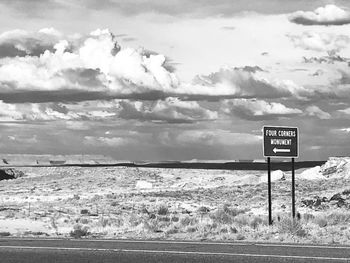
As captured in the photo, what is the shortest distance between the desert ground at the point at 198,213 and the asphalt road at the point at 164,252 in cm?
315

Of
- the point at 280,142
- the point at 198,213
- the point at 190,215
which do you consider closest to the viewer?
the point at 280,142

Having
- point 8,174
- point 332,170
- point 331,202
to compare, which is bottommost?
point 331,202

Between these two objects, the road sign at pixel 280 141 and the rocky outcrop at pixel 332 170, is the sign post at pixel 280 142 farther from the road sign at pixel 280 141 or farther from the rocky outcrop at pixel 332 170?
the rocky outcrop at pixel 332 170

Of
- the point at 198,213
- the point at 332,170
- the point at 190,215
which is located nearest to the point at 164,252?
the point at 190,215

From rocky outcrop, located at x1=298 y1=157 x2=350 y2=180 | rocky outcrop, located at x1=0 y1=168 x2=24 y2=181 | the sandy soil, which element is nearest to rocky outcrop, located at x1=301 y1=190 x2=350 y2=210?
the sandy soil

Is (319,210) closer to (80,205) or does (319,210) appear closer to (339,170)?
(80,205)

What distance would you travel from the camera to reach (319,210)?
34531 mm

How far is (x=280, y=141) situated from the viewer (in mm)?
22344

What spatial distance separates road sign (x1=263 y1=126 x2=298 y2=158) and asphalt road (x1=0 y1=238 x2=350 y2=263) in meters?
5.58

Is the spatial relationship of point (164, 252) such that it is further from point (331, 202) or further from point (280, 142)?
point (331, 202)

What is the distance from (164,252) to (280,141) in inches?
345

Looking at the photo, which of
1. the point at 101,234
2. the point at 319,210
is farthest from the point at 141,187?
the point at 101,234

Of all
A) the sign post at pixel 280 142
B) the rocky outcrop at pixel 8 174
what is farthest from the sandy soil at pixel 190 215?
the rocky outcrop at pixel 8 174

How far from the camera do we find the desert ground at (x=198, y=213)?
69.2ft
